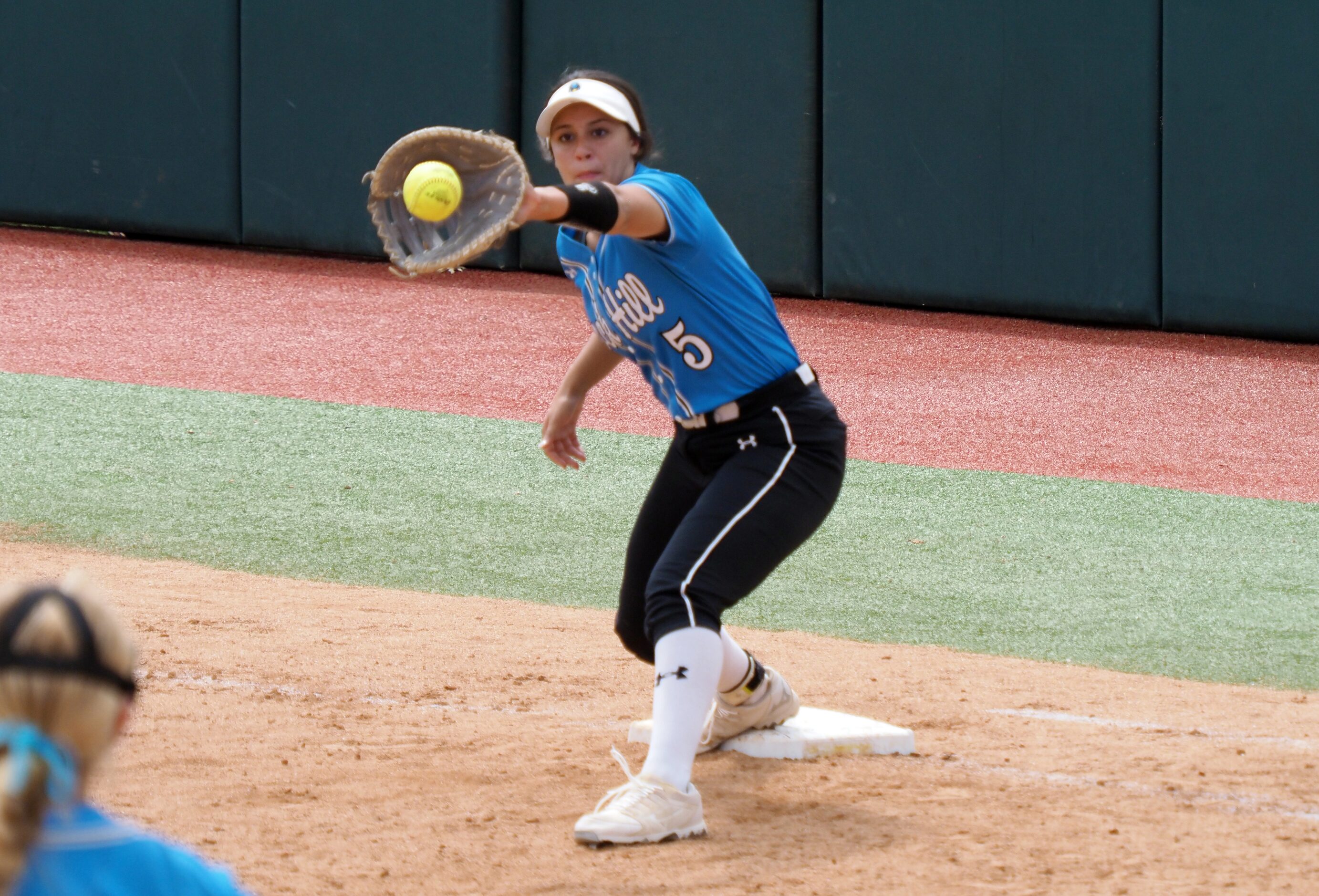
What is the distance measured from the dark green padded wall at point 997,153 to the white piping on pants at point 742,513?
7.72m

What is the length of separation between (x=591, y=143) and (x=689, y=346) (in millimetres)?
510

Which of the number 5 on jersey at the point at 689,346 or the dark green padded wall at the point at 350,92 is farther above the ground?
the dark green padded wall at the point at 350,92

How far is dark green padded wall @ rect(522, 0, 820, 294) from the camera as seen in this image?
11211 millimetres

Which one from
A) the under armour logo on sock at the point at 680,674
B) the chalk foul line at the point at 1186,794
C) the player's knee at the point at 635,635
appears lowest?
Result: the chalk foul line at the point at 1186,794

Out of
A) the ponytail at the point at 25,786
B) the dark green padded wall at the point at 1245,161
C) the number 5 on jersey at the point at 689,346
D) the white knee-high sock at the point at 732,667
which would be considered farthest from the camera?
the dark green padded wall at the point at 1245,161

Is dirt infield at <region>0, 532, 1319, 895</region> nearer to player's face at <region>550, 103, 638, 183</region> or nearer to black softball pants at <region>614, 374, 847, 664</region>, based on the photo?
black softball pants at <region>614, 374, 847, 664</region>

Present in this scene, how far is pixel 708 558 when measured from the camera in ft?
10.7

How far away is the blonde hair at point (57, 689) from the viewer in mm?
1415

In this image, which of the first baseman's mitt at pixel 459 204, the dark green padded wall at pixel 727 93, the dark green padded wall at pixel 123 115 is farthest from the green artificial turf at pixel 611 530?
the dark green padded wall at pixel 123 115

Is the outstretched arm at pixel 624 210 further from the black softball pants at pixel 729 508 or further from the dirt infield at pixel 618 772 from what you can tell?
the dirt infield at pixel 618 772

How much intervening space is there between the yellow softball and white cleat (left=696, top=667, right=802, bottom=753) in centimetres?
146

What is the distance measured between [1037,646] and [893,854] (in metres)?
1.94

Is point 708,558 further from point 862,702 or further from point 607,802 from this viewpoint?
point 862,702

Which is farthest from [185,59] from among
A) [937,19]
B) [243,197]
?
[937,19]
